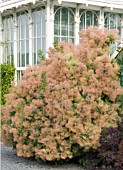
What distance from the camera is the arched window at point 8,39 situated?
16.2 meters

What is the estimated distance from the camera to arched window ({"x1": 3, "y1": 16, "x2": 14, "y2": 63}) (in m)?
16.2

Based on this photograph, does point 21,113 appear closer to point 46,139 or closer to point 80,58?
point 46,139

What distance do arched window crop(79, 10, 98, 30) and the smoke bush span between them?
6.72 metres

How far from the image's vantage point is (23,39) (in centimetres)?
1548

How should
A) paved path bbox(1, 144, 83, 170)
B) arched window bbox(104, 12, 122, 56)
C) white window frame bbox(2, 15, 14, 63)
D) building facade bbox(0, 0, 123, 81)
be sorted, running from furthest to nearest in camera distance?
white window frame bbox(2, 15, 14, 63) < arched window bbox(104, 12, 122, 56) < building facade bbox(0, 0, 123, 81) < paved path bbox(1, 144, 83, 170)

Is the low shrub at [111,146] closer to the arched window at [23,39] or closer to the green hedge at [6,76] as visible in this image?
the green hedge at [6,76]

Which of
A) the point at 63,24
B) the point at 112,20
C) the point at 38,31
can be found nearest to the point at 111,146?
the point at 63,24

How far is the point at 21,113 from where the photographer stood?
7863mm

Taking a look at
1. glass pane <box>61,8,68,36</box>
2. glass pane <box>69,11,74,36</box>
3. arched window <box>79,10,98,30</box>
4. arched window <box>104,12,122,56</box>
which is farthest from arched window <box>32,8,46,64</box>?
arched window <box>104,12,122,56</box>

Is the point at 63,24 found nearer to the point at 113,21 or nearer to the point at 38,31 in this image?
the point at 38,31

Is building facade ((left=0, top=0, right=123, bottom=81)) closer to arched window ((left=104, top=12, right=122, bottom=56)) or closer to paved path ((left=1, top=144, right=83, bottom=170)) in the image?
arched window ((left=104, top=12, right=122, bottom=56))

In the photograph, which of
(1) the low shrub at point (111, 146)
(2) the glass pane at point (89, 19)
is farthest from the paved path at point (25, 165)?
(2) the glass pane at point (89, 19)

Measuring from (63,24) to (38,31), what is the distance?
3.00 ft

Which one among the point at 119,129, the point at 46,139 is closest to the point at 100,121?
the point at 119,129
